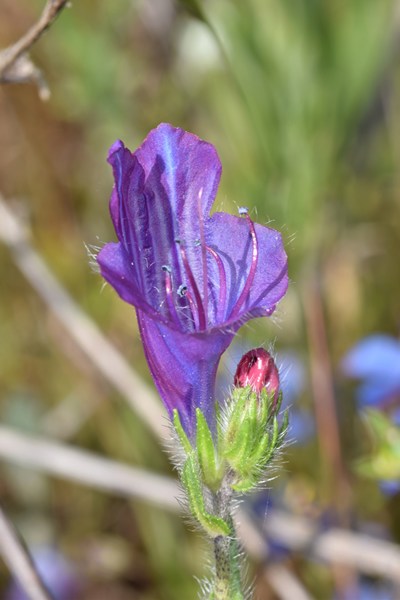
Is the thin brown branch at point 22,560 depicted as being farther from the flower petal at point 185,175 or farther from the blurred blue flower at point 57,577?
the blurred blue flower at point 57,577

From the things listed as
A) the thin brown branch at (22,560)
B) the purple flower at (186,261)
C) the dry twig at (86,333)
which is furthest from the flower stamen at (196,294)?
the dry twig at (86,333)

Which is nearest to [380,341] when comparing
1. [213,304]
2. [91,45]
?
[213,304]


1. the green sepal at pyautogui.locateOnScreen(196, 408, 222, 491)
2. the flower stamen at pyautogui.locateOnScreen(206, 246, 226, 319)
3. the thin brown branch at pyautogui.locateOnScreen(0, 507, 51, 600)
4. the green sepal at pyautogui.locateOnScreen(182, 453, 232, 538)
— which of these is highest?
the flower stamen at pyautogui.locateOnScreen(206, 246, 226, 319)

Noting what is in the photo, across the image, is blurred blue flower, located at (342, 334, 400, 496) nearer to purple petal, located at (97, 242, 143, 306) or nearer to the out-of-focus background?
the out-of-focus background

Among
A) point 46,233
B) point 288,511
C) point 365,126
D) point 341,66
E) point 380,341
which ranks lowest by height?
point 288,511

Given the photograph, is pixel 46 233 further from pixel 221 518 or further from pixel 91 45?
pixel 221 518

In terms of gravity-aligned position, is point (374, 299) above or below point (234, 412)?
above

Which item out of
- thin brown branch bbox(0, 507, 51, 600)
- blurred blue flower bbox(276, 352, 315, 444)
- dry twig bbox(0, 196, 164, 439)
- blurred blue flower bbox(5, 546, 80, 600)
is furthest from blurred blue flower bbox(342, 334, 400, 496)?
blurred blue flower bbox(5, 546, 80, 600)

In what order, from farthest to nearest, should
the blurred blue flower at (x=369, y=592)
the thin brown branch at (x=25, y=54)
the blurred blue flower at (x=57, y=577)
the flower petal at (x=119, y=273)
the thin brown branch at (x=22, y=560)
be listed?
1. the blurred blue flower at (x=57, y=577)
2. the blurred blue flower at (x=369, y=592)
3. the thin brown branch at (x=22, y=560)
4. the thin brown branch at (x=25, y=54)
5. the flower petal at (x=119, y=273)
